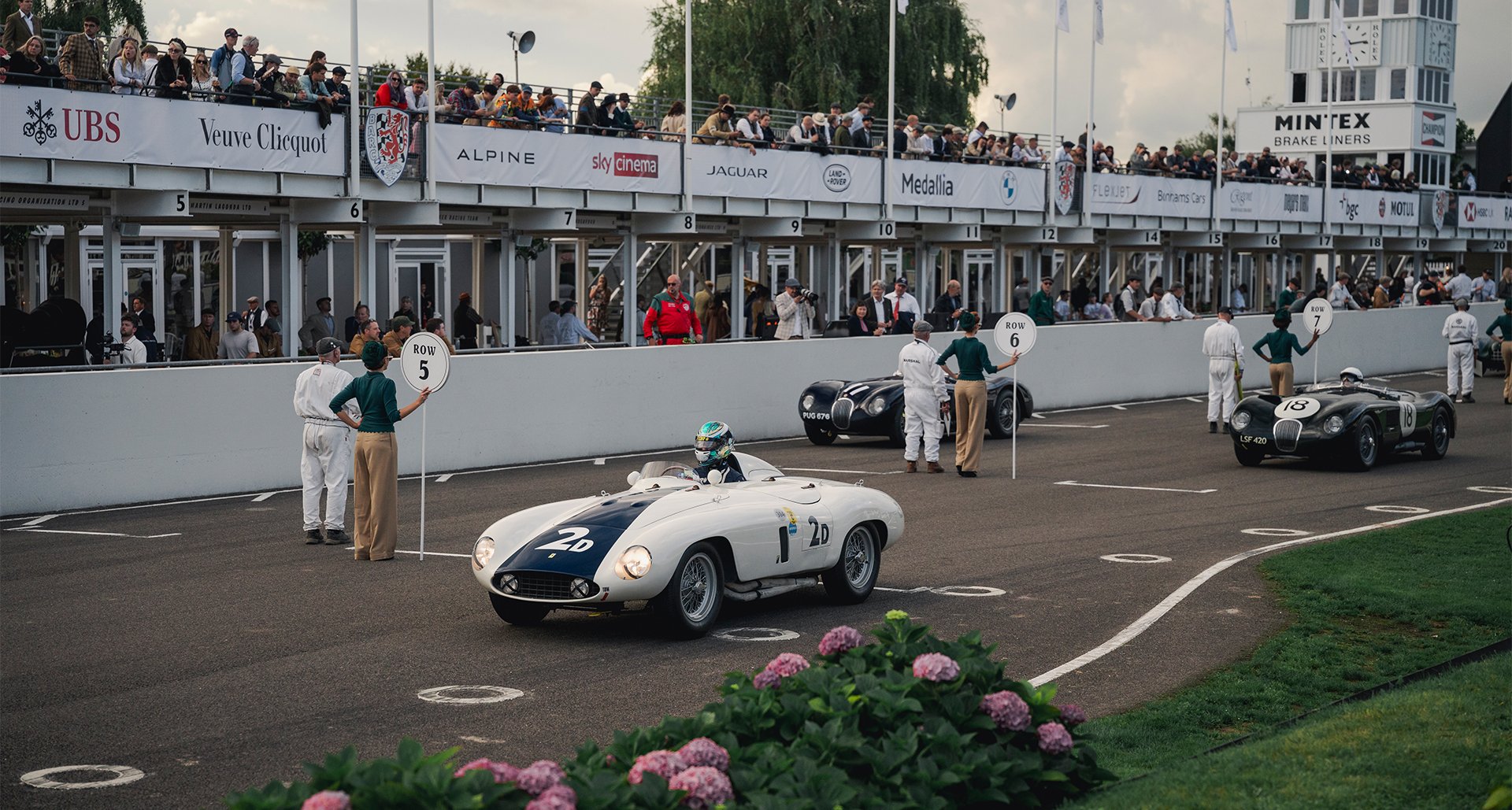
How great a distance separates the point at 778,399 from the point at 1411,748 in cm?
1790

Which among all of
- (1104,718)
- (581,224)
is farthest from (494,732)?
(581,224)

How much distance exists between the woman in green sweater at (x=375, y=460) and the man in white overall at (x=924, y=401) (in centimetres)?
782

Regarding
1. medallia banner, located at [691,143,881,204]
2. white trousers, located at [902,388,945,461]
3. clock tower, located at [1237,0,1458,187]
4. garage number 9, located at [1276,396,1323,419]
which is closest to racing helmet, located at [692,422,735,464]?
white trousers, located at [902,388,945,461]

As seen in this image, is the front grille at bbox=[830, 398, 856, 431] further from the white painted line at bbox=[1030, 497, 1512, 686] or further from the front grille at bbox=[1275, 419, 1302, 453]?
the white painted line at bbox=[1030, 497, 1512, 686]

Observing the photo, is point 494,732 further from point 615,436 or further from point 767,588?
point 615,436

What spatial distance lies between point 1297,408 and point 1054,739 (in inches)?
605

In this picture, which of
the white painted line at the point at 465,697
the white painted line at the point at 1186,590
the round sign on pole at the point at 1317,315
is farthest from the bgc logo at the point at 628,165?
the white painted line at the point at 465,697

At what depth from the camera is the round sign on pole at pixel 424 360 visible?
46.0ft

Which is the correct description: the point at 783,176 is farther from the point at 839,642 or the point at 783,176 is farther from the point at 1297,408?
the point at 839,642

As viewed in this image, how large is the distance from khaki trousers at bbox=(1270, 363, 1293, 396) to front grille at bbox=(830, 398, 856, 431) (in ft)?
20.5

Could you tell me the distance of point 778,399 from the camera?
24.3 meters

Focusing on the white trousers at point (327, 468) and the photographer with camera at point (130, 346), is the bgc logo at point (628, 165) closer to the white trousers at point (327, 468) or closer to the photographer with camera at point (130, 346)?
the photographer with camera at point (130, 346)

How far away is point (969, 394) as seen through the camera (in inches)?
758

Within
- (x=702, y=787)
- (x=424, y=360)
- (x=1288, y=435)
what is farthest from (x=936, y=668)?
(x=1288, y=435)
